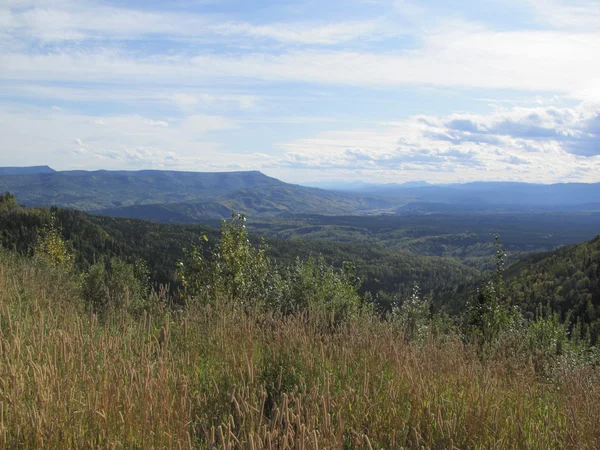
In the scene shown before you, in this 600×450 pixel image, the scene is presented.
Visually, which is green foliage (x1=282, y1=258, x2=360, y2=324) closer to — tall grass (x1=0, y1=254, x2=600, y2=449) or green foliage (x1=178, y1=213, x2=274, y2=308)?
green foliage (x1=178, y1=213, x2=274, y2=308)

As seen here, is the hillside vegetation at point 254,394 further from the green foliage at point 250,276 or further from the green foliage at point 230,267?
the green foliage at point 250,276

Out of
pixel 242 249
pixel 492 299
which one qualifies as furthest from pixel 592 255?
pixel 242 249

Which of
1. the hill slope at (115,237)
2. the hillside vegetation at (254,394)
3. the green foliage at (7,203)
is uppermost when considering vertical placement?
the hillside vegetation at (254,394)

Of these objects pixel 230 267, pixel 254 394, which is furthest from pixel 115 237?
pixel 254 394

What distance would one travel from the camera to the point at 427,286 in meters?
193

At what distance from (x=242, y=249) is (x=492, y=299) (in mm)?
8575

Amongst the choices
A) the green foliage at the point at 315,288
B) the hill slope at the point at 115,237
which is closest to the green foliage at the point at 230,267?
the green foliage at the point at 315,288

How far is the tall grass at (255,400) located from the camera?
2703mm

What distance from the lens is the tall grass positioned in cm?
270

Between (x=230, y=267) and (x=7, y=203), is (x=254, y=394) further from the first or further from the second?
(x=7, y=203)

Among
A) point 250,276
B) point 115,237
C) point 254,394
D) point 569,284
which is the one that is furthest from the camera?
point 115,237

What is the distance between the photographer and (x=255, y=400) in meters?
3.70

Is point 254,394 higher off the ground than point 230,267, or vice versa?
point 254,394

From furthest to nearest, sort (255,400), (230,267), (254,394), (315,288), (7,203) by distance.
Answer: (7,203)
(230,267)
(315,288)
(255,400)
(254,394)
